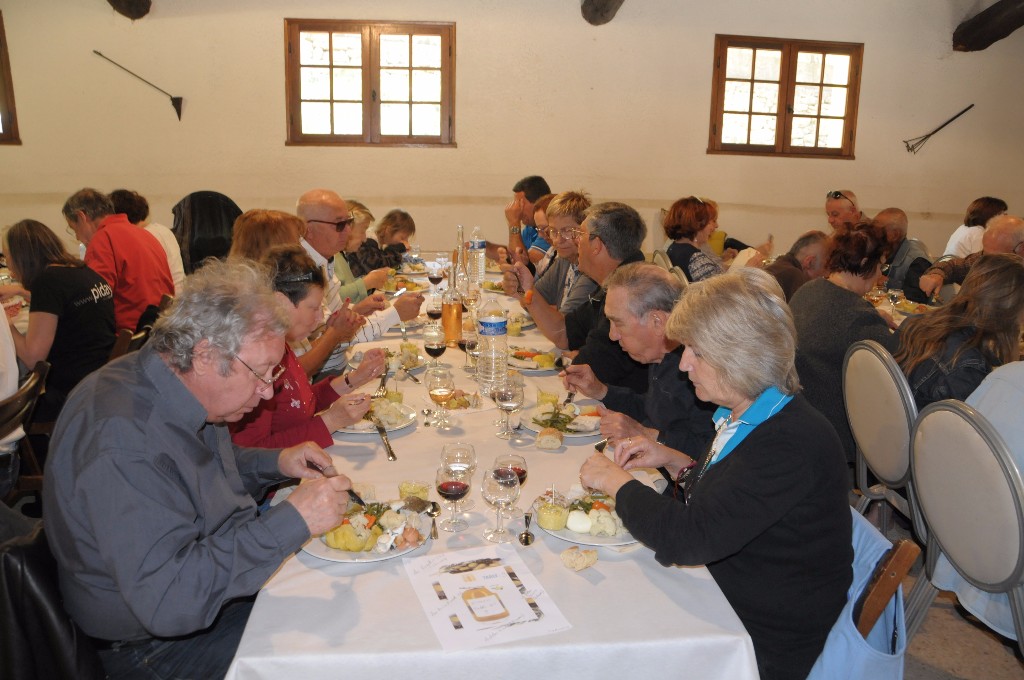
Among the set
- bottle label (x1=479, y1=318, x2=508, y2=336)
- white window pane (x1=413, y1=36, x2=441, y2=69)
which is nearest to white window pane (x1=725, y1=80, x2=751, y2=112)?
white window pane (x1=413, y1=36, x2=441, y2=69)

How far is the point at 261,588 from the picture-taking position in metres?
1.50

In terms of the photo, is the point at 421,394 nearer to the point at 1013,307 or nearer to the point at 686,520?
the point at 686,520

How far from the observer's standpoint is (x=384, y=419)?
93.7 inches

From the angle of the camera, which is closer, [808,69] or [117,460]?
[117,460]

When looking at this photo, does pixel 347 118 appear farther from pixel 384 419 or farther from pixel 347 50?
pixel 384 419

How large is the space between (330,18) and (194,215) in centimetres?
264

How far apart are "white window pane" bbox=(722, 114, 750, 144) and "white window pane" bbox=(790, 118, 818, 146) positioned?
1.76ft

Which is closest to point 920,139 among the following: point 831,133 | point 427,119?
point 831,133

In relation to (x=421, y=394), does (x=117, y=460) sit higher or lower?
higher

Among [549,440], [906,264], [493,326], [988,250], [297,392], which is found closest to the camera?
[549,440]

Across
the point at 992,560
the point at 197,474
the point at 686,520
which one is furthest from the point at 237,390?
the point at 992,560

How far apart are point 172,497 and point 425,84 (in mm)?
6721

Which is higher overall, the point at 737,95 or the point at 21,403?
the point at 737,95

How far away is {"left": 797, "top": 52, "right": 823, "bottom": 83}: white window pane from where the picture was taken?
26.0 ft
